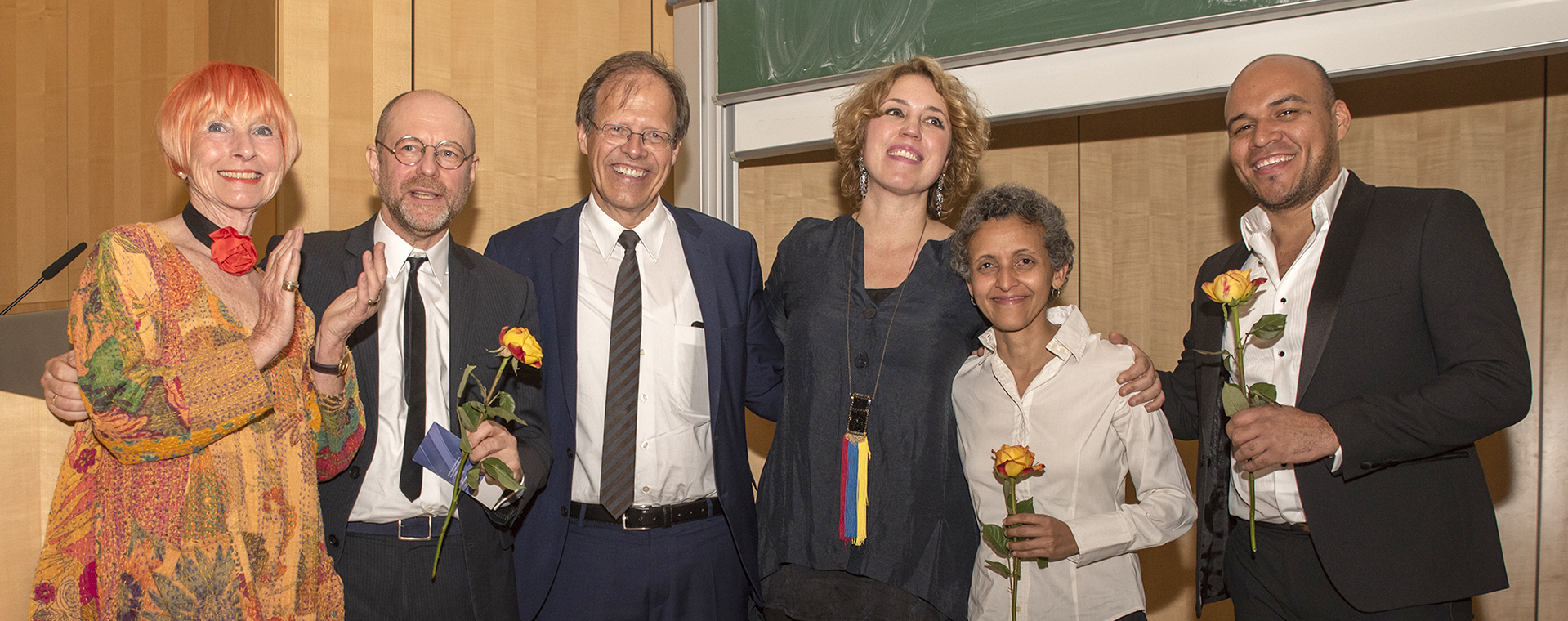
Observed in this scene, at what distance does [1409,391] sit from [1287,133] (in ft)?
2.30

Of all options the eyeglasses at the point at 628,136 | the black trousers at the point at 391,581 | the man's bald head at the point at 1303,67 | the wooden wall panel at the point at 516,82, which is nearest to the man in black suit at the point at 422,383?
the black trousers at the point at 391,581

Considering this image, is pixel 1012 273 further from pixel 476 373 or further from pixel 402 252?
pixel 402 252

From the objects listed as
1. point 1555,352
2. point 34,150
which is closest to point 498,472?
point 1555,352

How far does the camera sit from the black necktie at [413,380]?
2262 millimetres

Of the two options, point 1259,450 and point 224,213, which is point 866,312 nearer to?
point 1259,450

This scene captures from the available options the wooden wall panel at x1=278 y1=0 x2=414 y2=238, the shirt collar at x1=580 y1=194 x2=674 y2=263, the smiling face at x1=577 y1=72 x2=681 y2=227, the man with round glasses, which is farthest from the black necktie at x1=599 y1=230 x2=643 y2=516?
the wooden wall panel at x1=278 y1=0 x2=414 y2=238

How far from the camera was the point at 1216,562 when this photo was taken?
2453 millimetres

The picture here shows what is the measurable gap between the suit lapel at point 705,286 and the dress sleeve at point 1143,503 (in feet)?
3.52

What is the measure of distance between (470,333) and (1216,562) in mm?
2051

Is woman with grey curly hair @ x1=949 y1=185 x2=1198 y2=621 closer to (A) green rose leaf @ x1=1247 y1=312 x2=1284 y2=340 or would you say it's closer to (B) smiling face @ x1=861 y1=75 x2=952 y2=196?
(B) smiling face @ x1=861 y1=75 x2=952 y2=196

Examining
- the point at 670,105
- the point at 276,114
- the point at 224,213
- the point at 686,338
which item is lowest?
the point at 686,338

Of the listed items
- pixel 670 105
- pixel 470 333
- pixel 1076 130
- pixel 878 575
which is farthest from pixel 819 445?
pixel 1076 130

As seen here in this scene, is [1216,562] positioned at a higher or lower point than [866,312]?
lower

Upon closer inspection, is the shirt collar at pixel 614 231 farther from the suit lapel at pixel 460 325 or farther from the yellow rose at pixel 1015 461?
the yellow rose at pixel 1015 461
